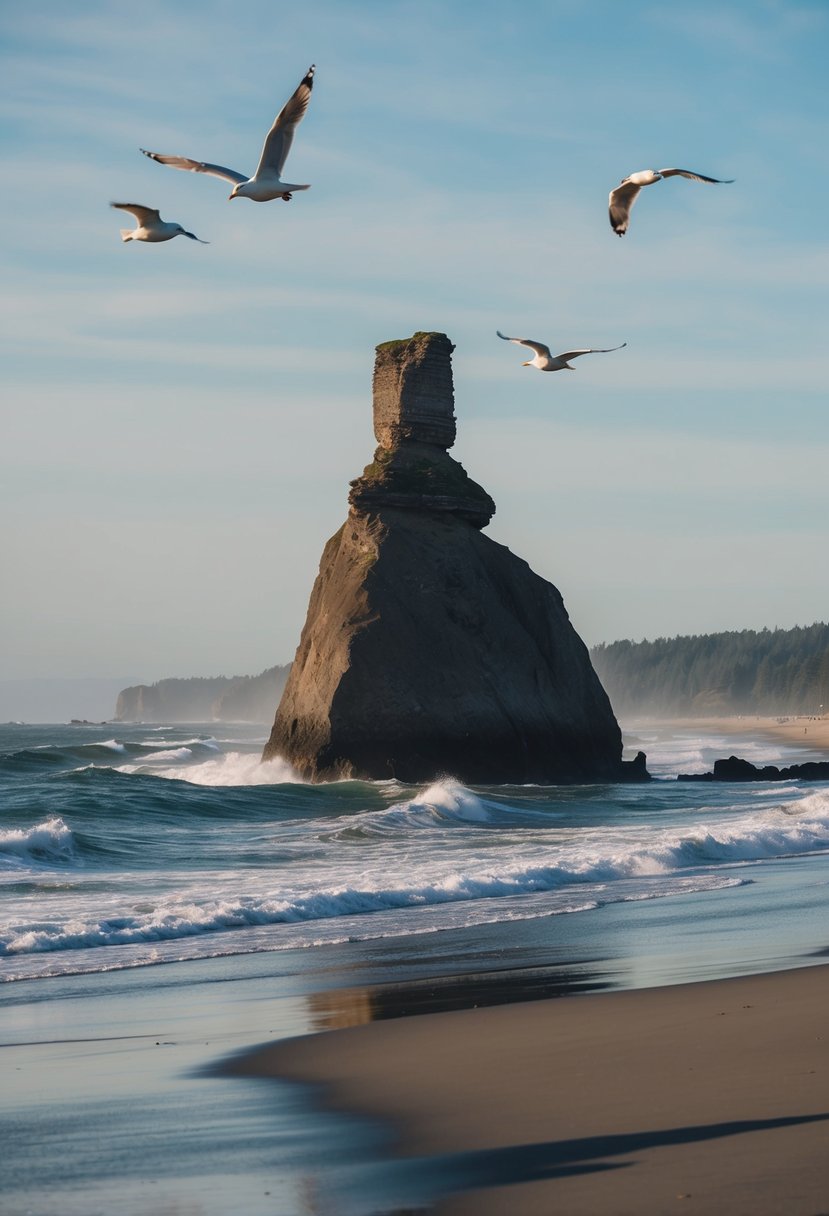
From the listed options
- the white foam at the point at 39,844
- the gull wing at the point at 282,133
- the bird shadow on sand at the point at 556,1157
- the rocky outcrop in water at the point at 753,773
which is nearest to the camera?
the bird shadow on sand at the point at 556,1157

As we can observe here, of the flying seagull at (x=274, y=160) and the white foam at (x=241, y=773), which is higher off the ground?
the flying seagull at (x=274, y=160)

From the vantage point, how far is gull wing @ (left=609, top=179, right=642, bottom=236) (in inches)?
A: 652

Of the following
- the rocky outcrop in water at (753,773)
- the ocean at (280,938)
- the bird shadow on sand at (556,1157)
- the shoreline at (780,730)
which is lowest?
the shoreline at (780,730)

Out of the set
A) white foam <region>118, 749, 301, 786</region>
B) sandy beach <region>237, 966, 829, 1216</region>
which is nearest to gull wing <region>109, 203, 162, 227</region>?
sandy beach <region>237, 966, 829, 1216</region>

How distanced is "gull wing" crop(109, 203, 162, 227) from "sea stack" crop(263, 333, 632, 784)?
26662mm

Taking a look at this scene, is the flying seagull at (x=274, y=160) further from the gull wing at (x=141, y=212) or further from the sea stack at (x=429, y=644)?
the sea stack at (x=429, y=644)

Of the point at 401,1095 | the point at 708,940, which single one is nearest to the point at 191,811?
the point at 708,940

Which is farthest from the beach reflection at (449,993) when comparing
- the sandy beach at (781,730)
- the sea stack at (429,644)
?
the sandy beach at (781,730)

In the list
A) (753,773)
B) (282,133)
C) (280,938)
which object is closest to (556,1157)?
(280,938)

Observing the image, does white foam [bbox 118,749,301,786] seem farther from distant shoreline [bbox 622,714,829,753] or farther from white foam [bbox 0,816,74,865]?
distant shoreline [bbox 622,714,829,753]

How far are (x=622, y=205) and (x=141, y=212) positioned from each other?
17.5 ft

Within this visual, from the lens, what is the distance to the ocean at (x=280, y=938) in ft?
23.3

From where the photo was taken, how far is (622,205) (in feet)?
54.7

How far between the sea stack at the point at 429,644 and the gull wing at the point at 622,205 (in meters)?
27.3
